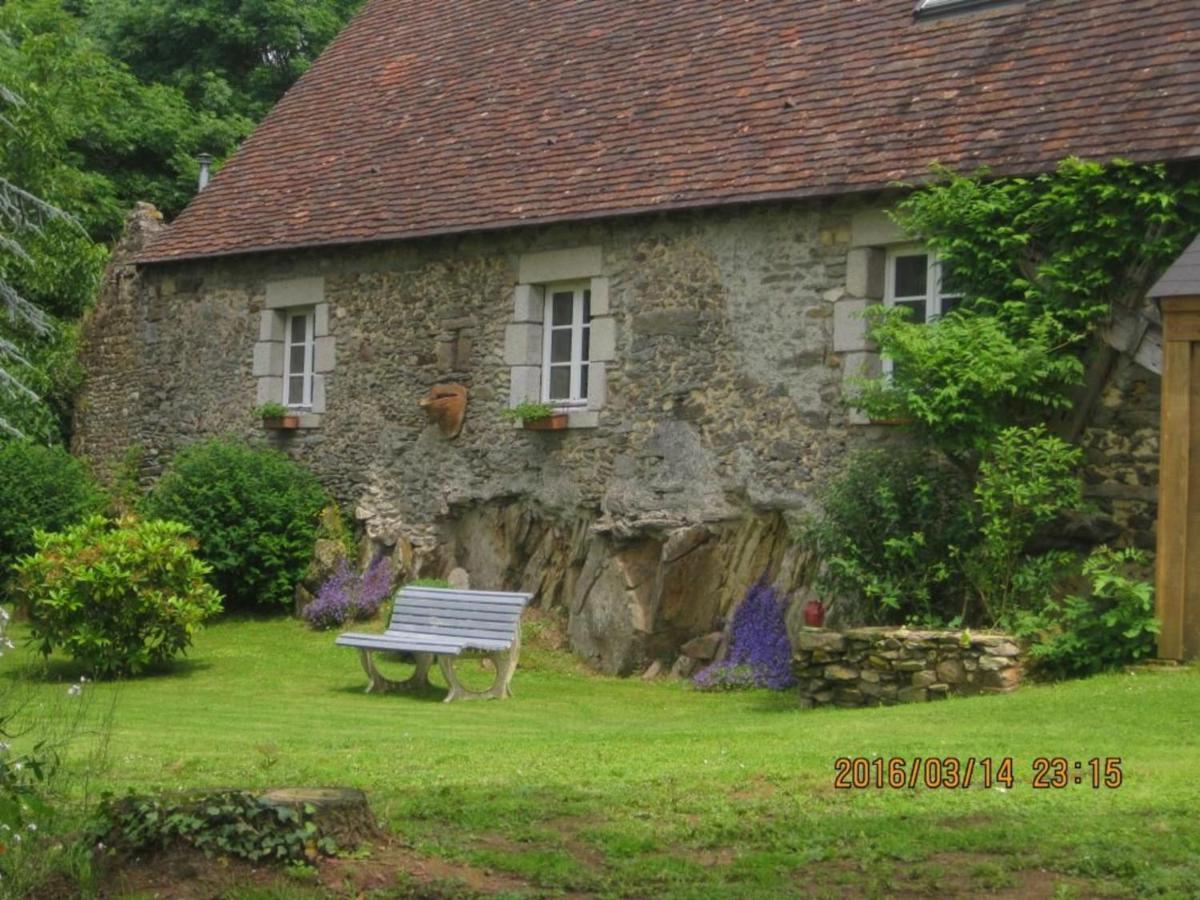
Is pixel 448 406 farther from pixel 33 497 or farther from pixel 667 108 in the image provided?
pixel 33 497

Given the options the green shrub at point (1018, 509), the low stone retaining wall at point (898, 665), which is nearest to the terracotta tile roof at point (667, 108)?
the green shrub at point (1018, 509)

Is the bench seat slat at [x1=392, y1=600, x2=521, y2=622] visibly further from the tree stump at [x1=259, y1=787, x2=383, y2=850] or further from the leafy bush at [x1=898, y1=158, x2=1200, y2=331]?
the tree stump at [x1=259, y1=787, x2=383, y2=850]

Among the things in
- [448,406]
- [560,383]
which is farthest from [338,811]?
[448,406]

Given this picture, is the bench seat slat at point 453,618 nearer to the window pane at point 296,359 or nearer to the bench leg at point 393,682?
the bench leg at point 393,682

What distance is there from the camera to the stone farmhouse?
13320mm

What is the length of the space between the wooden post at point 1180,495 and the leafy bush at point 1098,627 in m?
0.15

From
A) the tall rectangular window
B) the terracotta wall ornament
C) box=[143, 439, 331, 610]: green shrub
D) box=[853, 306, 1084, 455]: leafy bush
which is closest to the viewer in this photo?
box=[853, 306, 1084, 455]: leafy bush

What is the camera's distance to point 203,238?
759 inches

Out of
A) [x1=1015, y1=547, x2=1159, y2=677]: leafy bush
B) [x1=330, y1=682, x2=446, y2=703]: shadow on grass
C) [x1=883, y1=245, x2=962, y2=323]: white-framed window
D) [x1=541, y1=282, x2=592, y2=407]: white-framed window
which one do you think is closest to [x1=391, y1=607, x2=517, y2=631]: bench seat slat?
[x1=330, y1=682, x2=446, y2=703]: shadow on grass

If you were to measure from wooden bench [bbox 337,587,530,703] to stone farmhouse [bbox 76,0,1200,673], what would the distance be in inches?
74.9

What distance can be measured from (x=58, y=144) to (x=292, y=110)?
9.31ft

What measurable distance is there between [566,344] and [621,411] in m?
1.22

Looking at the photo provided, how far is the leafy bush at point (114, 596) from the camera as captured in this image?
13.8 m

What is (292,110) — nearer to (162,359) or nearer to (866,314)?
(162,359)
